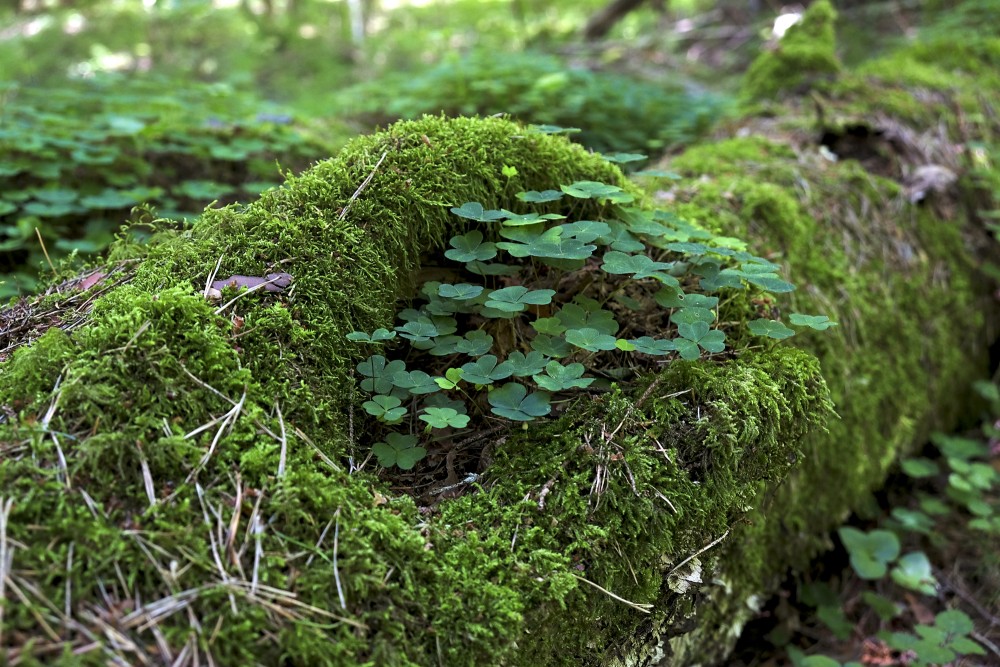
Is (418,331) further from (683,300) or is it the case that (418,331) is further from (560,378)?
(683,300)

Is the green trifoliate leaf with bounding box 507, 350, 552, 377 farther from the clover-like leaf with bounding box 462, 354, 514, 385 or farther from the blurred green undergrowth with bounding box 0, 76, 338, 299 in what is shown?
the blurred green undergrowth with bounding box 0, 76, 338, 299

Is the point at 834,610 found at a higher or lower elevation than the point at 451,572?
lower

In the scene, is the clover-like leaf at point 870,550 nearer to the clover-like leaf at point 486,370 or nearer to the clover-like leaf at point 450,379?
the clover-like leaf at point 486,370

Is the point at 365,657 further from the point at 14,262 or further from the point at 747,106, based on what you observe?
the point at 747,106

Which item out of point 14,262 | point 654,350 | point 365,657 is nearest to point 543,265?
point 654,350

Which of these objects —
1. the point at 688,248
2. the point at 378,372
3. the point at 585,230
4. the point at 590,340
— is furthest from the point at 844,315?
the point at 378,372

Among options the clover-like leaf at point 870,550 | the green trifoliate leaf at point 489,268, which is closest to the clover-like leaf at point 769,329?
the green trifoliate leaf at point 489,268

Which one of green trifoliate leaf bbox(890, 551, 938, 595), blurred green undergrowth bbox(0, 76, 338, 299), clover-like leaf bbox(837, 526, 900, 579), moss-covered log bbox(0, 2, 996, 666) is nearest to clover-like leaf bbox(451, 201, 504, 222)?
moss-covered log bbox(0, 2, 996, 666)
